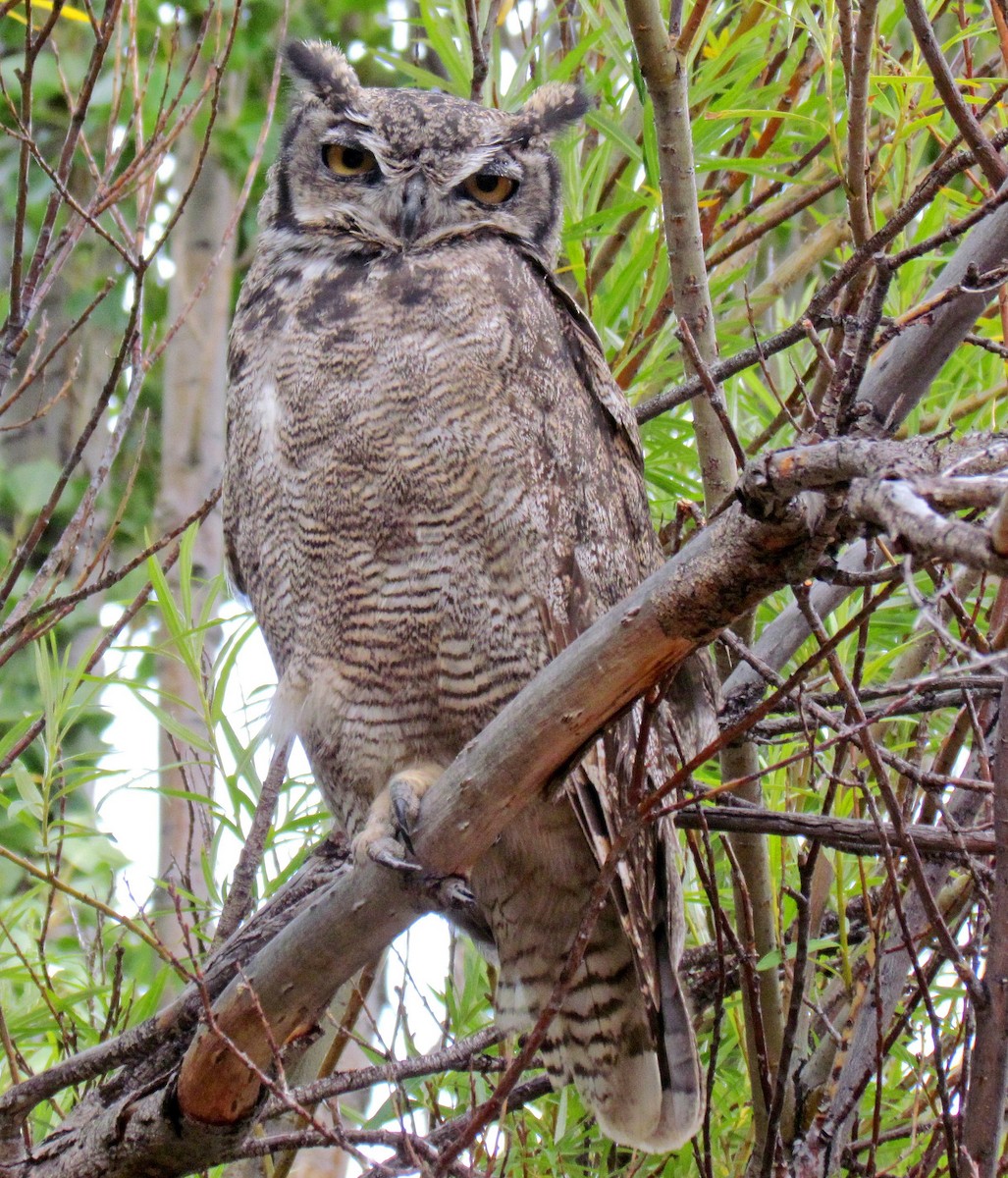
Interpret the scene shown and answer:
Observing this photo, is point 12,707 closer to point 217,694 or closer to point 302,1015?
point 217,694

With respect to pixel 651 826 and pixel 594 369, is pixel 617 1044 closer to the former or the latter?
pixel 651 826

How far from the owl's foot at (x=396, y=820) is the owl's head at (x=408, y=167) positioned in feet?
2.94

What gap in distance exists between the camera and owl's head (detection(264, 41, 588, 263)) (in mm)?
2377

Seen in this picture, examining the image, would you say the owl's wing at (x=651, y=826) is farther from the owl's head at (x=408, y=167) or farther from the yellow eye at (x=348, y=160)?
the yellow eye at (x=348, y=160)

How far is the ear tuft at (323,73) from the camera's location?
8.61ft

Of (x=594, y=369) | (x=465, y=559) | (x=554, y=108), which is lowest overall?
(x=465, y=559)

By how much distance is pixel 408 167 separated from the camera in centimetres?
240

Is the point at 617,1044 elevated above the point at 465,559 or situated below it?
below

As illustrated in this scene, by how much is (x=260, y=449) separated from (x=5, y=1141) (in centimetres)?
106

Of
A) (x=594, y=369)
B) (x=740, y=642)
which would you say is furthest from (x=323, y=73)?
(x=740, y=642)

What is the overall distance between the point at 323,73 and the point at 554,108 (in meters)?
0.46

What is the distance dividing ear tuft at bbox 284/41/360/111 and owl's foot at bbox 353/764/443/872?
4.27ft

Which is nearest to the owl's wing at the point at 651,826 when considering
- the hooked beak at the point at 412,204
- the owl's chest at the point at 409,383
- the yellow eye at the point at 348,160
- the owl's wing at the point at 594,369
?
the owl's wing at the point at 594,369

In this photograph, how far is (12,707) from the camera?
4.36 m
